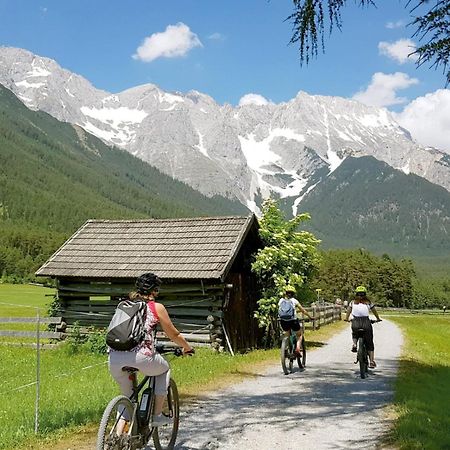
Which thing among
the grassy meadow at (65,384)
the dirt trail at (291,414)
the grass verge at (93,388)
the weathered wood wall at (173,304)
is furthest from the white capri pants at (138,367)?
the weathered wood wall at (173,304)

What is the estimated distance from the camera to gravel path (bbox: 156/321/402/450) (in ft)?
26.5

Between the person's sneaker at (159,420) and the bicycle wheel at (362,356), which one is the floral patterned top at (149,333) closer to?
the person's sneaker at (159,420)

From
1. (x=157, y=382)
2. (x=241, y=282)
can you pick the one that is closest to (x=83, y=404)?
(x=157, y=382)

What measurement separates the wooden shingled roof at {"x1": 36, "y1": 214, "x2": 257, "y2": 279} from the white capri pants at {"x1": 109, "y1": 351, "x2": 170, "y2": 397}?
12.4m

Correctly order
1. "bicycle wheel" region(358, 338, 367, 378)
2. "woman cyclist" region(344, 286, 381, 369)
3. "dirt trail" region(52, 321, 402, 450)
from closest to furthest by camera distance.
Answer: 1. "dirt trail" region(52, 321, 402, 450)
2. "bicycle wheel" region(358, 338, 367, 378)
3. "woman cyclist" region(344, 286, 381, 369)

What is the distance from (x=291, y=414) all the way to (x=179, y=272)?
10904 mm

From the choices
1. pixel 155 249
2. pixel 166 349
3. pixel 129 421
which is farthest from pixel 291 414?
pixel 155 249

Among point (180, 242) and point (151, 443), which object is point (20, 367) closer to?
point (180, 242)

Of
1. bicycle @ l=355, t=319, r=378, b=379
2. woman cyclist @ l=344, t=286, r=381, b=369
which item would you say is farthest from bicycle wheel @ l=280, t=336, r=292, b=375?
bicycle @ l=355, t=319, r=378, b=379

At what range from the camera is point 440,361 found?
2059 cm

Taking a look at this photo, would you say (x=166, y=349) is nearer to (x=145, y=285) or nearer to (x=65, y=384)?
(x=145, y=285)

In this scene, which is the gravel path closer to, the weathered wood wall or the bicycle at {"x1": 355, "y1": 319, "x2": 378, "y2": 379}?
the bicycle at {"x1": 355, "y1": 319, "x2": 378, "y2": 379}

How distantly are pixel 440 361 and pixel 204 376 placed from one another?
1067 centimetres

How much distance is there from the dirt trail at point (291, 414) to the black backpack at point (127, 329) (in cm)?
229
